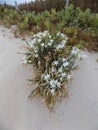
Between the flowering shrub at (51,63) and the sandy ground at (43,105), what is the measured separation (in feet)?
0.58

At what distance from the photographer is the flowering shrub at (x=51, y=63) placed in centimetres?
421

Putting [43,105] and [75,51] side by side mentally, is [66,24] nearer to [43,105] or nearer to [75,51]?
[75,51]

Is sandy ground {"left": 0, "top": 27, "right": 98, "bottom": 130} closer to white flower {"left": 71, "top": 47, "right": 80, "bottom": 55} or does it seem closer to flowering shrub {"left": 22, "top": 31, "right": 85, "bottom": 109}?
flowering shrub {"left": 22, "top": 31, "right": 85, "bottom": 109}

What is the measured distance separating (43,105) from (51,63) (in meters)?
0.64

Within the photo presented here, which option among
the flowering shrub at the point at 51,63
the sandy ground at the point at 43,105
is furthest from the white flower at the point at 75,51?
the sandy ground at the point at 43,105

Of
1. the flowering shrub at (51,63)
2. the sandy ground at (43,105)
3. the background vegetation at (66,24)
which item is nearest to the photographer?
the flowering shrub at (51,63)

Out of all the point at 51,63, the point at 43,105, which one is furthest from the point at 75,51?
the point at 43,105

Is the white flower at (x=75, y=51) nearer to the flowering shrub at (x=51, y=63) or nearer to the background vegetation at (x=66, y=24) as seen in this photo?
the flowering shrub at (x=51, y=63)

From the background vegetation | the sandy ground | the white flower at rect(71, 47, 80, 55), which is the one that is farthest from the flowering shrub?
the background vegetation

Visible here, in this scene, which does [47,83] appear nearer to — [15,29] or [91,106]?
[91,106]

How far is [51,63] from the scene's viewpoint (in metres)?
4.36

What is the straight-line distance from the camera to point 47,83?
420cm

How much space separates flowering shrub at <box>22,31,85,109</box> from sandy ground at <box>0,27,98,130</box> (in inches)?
6.9

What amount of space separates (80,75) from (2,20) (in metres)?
1.96
